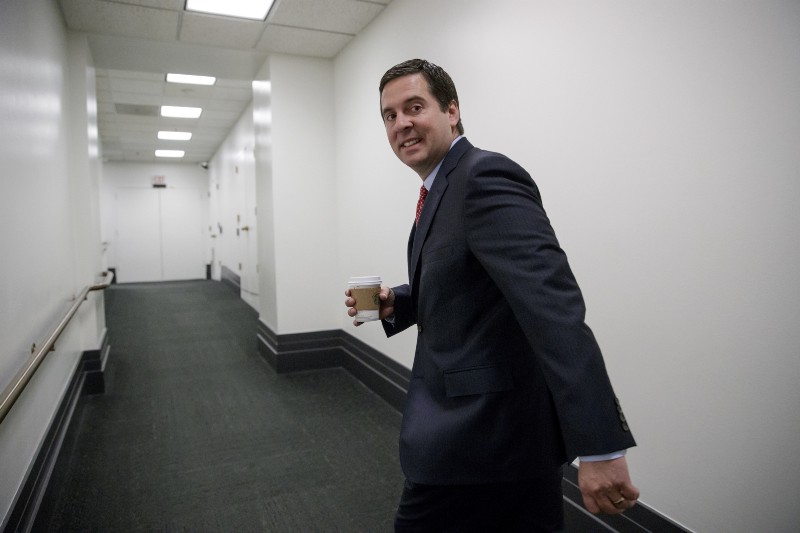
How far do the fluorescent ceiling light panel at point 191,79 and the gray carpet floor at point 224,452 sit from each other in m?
2.69

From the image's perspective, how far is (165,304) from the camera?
298 inches

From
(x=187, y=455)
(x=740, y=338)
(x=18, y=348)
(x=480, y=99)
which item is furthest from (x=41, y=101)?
(x=740, y=338)

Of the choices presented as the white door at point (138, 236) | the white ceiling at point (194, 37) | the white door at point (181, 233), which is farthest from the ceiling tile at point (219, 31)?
the white door at point (138, 236)

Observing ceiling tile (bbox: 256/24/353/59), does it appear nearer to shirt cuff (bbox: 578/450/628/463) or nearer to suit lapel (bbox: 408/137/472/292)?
suit lapel (bbox: 408/137/472/292)

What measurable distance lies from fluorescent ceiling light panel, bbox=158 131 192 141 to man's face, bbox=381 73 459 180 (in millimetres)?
7481

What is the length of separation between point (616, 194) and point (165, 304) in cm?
731

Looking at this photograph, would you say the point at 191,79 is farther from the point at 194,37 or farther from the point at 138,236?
the point at 138,236

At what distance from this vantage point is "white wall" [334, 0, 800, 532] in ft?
4.02

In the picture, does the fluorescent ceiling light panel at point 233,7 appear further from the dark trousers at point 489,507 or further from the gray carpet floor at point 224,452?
the dark trousers at point 489,507

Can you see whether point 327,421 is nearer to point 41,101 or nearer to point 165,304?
point 41,101

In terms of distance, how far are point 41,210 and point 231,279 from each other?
6.57 meters

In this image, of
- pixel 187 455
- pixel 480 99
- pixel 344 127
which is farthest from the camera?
pixel 344 127

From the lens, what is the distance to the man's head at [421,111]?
1113 mm

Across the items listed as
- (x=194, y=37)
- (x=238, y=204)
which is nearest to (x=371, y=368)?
(x=194, y=37)
